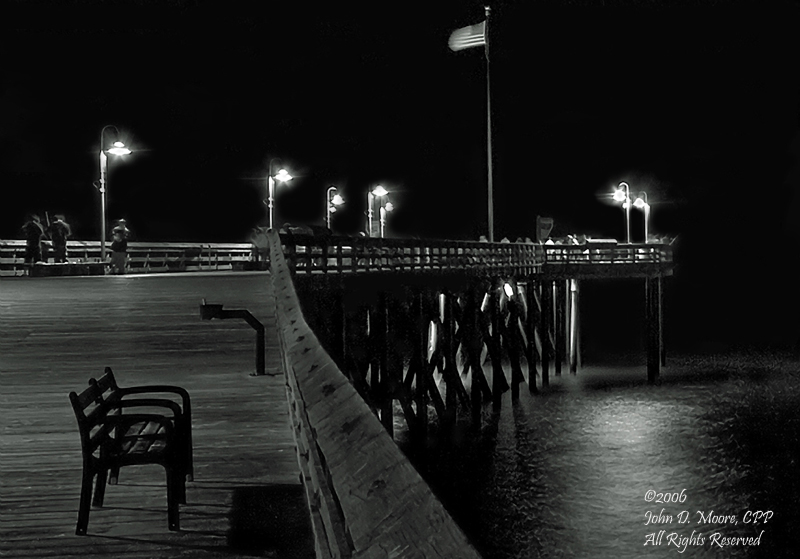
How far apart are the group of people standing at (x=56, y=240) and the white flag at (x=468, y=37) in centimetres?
1211

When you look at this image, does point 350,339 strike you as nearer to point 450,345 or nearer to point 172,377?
point 450,345

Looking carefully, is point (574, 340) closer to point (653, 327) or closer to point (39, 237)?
point (653, 327)

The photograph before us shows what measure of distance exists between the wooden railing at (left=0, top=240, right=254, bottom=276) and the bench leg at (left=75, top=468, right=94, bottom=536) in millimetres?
27233

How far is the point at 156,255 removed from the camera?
2035 inches

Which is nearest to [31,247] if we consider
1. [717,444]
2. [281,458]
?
[717,444]

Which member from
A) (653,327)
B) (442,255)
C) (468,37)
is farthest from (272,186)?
(442,255)

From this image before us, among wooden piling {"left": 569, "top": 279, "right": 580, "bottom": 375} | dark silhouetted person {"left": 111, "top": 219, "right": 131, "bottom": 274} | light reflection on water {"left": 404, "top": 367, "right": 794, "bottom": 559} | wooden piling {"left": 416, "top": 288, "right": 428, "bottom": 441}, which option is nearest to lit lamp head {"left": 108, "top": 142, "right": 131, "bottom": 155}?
dark silhouetted person {"left": 111, "top": 219, "right": 131, "bottom": 274}

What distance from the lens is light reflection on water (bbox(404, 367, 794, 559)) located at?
15.2 m

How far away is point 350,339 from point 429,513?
58.1 feet

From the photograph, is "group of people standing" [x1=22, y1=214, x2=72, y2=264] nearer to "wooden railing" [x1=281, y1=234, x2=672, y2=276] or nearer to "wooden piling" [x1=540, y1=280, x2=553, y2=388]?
"wooden railing" [x1=281, y1=234, x2=672, y2=276]

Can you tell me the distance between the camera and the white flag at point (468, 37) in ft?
112

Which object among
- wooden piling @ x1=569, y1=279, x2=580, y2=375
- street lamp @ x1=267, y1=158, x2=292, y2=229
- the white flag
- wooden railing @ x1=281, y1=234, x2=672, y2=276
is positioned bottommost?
wooden piling @ x1=569, y1=279, x2=580, y2=375

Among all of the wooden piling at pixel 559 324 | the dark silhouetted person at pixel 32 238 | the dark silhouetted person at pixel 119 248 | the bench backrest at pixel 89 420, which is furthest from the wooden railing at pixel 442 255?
the bench backrest at pixel 89 420

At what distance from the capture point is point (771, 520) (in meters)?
16.4
